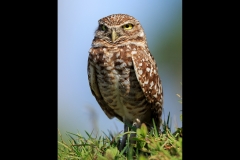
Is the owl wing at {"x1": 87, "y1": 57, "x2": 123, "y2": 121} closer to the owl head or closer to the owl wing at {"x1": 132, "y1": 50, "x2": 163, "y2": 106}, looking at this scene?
the owl head

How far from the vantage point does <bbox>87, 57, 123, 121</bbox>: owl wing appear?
6.21ft

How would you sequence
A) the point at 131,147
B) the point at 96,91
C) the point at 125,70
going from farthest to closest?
the point at 96,91 < the point at 125,70 < the point at 131,147

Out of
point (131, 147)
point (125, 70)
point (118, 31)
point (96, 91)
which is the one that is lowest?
point (131, 147)

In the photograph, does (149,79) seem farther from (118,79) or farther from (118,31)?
(118,31)

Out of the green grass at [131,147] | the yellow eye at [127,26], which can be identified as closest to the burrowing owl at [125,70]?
the yellow eye at [127,26]

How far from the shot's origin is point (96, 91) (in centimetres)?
196

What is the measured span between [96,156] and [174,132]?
1.16 feet

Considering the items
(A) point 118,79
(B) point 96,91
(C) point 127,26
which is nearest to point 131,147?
(A) point 118,79

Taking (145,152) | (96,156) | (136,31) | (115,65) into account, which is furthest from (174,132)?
(136,31)

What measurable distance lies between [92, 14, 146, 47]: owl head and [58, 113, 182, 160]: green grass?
0.51 m

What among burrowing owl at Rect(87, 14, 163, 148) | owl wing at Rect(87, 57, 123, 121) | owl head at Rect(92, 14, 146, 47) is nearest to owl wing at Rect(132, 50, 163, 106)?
burrowing owl at Rect(87, 14, 163, 148)

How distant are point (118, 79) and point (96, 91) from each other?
0.61 feet
